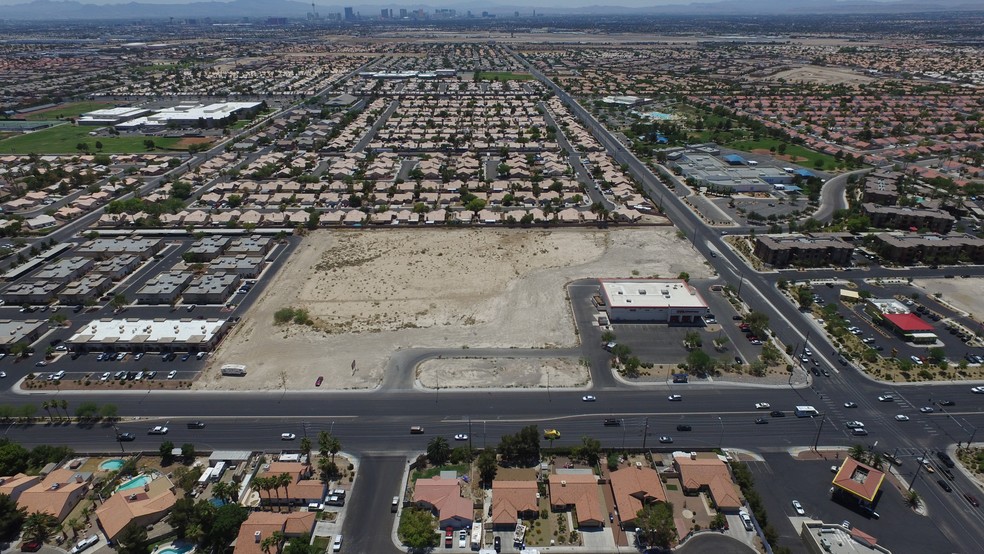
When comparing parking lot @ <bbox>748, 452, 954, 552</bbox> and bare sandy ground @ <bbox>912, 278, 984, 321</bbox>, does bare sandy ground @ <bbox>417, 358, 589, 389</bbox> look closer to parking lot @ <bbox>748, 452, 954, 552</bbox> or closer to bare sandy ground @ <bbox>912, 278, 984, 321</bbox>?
parking lot @ <bbox>748, 452, 954, 552</bbox>

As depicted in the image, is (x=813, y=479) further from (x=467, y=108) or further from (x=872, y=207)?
(x=467, y=108)

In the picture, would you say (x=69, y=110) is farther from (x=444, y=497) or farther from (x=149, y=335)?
(x=444, y=497)

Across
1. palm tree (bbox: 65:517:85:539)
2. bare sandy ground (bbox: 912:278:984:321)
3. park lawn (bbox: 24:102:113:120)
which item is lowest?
palm tree (bbox: 65:517:85:539)

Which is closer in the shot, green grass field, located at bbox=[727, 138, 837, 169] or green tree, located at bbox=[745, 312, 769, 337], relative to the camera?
green tree, located at bbox=[745, 312, 769, 337]

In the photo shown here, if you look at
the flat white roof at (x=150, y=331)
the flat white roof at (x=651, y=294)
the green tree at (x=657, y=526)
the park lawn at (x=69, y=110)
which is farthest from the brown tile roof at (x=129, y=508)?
the park lawn at (x=69, y=110)

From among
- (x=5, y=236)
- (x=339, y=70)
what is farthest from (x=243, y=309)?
(x=339, y=70)

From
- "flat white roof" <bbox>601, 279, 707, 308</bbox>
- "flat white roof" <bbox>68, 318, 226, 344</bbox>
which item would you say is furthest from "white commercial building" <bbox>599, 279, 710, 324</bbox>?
"flat white roof" <bbox>68, 318, 226, 344</bbox>
